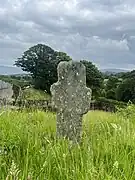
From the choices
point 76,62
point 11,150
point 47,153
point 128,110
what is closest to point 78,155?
point 47,153

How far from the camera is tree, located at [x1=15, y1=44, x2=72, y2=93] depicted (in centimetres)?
5603

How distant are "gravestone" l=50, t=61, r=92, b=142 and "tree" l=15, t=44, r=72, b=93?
47.4m

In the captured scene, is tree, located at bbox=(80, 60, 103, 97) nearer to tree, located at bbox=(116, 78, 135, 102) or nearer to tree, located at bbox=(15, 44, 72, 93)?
tree, located at bbox=(15, 44, 72, 93)

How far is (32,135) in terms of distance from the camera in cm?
470

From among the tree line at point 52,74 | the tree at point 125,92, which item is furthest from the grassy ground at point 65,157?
the tree line at point 52,74

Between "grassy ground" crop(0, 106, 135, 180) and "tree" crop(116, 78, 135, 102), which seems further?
"tree" crop(116, 78, 135, 102)

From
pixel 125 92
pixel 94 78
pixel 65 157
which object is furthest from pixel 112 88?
pixel 65 157

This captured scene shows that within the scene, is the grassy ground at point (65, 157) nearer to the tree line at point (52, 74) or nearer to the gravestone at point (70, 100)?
the gravestone at point (70, 100)

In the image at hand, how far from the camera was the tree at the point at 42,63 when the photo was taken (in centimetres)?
5603

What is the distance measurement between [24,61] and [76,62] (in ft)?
186

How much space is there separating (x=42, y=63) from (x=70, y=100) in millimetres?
55233

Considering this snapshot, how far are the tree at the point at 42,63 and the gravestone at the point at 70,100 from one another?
47382 mm

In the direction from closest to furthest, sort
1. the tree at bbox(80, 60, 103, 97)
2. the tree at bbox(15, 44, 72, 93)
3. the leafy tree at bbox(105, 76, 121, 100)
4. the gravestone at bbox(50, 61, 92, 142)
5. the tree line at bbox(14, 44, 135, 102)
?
the gravestone at bbox(50, 61, 92, 142)
the leafy tree at bbox(105, 76, 121, 100)
the tree line at bbox(14, 44, 135, 102)
the tree at bbox(15, 44, 72, 93)
the tree at bbox(80, 60, 103, 97)

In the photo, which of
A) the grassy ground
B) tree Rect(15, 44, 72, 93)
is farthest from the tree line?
the grassy ground
